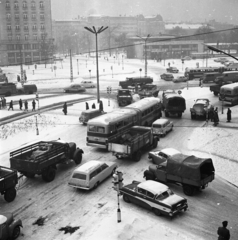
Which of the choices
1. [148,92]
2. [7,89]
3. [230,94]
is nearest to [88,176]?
[230,94]

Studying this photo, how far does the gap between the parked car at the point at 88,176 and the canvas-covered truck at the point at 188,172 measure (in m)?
3.31

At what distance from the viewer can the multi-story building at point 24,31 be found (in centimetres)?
12081

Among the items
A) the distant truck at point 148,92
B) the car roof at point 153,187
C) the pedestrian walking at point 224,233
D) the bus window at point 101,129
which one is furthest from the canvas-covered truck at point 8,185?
the distant truck at point 148,92

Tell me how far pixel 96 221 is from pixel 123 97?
30035 mm

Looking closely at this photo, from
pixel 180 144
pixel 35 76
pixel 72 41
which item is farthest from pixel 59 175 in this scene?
pixel 72 41

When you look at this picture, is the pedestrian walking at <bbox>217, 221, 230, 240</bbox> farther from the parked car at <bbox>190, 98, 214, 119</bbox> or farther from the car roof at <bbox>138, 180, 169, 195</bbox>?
the parked car at <bbox>190, 98, 214, 119</bbox>

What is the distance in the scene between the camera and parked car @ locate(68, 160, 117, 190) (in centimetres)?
2002

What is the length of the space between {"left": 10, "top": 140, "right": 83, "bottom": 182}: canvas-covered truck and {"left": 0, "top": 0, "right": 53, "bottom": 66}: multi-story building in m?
98.5

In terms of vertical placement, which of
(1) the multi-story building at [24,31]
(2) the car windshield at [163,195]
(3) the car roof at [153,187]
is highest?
(1) the multi-story building at [24,31]

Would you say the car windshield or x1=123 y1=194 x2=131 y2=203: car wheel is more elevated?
the car windshield

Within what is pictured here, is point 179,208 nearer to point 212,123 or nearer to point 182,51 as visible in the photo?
point 212,123

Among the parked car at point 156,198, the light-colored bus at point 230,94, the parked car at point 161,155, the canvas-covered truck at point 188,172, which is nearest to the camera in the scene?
the parked car at point 156,198

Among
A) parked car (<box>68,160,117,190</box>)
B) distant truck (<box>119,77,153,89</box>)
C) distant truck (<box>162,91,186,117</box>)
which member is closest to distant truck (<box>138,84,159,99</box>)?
distant truck (<box>119,77,153,89</box>)

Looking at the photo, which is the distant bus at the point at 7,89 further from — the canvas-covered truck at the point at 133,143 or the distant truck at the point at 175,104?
the canvas-covered truck at the point at 133,143
